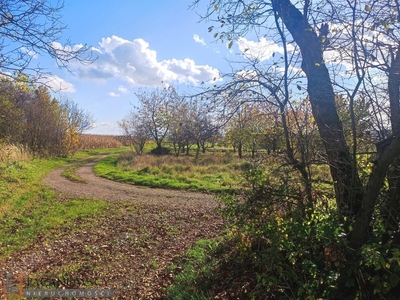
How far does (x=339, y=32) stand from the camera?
11.3 feet

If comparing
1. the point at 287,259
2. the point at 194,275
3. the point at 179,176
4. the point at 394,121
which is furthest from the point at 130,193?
the point at 394,121

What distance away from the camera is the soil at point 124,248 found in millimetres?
4988

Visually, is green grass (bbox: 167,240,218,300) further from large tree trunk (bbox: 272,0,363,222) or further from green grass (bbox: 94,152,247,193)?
green grass (bbox: 94,152,247,193)

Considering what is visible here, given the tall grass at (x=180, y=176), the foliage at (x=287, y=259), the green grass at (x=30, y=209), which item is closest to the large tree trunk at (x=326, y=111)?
the foliage at (x=287, y=259)

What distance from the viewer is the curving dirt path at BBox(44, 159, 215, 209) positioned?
35.2 ft

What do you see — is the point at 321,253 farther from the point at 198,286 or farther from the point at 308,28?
the point at 308,28

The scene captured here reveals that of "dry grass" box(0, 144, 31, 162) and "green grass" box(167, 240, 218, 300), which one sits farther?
"dry grass" box(0, 144, 31, 162)

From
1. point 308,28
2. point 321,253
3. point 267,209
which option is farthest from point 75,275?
point 308,28

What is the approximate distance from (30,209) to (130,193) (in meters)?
3.77

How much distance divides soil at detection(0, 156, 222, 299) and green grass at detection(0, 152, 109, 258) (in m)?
0.41

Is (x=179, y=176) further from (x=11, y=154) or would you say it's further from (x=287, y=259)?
(x=287, y=259)

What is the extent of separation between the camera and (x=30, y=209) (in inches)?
383

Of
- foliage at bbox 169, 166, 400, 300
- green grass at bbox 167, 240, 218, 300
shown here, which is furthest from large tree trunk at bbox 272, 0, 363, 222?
green grass at bbox 167, 240, 218, 300

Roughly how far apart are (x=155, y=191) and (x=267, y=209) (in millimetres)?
9178
